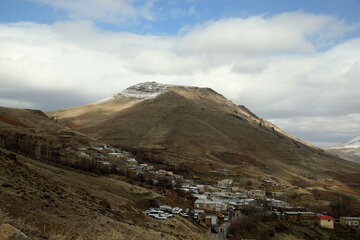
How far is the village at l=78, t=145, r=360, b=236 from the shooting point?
1726 inches

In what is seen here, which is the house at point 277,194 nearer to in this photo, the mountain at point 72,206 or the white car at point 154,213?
the mountain at point 72,206

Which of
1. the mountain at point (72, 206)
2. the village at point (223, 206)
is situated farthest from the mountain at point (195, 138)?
the mountain at point (72, 206)

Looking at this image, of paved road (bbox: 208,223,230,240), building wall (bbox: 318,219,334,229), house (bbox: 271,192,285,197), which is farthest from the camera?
house (bbox: 271,192,285,197)

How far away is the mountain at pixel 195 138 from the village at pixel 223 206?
51.2ft

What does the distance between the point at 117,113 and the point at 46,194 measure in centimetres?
13361

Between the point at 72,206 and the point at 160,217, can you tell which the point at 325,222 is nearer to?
the point at 160,217

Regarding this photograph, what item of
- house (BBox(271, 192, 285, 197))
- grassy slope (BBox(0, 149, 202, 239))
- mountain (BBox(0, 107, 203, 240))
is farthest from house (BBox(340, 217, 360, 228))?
grassy slope (BBox(0, 149, 202, 239))

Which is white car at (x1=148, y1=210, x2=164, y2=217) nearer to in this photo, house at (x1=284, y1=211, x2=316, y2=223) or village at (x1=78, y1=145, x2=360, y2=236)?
village at (x1=78, y1=145, x2=360, y2=236)

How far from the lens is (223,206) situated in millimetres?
54219

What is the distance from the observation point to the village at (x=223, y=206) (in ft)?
144

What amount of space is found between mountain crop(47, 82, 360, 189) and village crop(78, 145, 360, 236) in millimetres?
15607

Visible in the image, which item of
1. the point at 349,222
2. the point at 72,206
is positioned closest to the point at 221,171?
the point at 349,222

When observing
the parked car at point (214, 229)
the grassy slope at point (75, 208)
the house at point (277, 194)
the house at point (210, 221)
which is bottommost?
the house at point (277, 194)

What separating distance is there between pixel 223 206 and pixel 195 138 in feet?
250
